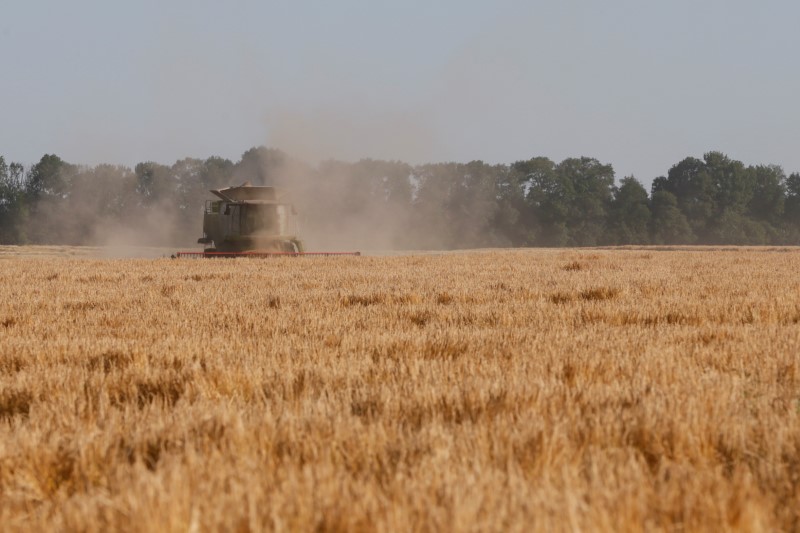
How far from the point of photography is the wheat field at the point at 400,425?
203cm

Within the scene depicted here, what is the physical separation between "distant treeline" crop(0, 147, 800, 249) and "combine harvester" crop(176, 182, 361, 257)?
35.8m

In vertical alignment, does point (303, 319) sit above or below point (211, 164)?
below

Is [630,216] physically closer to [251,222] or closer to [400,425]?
[251,222]

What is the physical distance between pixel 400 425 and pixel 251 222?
86.7 feet

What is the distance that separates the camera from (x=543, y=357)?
4.76m

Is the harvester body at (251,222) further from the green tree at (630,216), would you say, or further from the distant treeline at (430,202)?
the green tree at (630,216)

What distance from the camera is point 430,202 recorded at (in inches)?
3179

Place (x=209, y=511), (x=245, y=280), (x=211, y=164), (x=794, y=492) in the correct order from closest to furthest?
(x=209, y=511), (x=794, y=492), (x=245, y=280), (x=211, y=164)

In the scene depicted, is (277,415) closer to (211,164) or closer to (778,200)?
(211,164)

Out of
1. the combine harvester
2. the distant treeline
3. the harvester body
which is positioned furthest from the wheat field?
the distant treeline

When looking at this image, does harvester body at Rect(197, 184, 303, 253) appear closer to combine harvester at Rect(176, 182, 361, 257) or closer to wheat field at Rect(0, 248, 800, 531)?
combine harvester at Rect(176, 182, 361, 257)

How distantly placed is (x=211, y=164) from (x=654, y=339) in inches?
3106

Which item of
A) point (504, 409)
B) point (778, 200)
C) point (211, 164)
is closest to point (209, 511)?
point (504, 409)

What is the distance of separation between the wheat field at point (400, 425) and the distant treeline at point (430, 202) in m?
60.4
